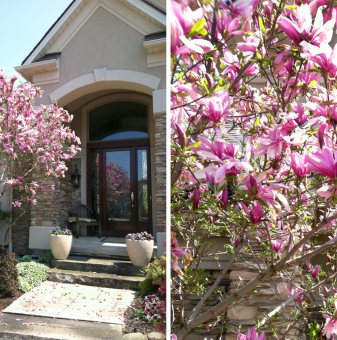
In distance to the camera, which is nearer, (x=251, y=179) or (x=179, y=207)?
(x=251, y=179)

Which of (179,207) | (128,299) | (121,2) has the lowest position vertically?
(128,299)

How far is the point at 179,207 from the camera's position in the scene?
421mm

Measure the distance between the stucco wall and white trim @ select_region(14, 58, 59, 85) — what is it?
0.07ft

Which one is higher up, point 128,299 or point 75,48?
point 75,48

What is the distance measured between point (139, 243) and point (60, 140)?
50 cm

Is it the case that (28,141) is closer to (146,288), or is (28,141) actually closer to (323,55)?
(146,288)

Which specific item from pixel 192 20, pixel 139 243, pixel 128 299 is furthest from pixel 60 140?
pixel 192 20

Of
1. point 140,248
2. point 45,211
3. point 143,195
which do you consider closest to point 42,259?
point 45,211

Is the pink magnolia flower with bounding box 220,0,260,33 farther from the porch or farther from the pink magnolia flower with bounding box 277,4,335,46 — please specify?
the porch

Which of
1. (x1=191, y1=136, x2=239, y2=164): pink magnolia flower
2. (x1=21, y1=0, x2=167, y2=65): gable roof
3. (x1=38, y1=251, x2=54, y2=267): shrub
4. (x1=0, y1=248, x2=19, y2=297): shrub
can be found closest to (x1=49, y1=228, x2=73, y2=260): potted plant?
(x1=38, y1=251, x2=54, y2=267): shrub

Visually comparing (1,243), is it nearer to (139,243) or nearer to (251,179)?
(139,243)

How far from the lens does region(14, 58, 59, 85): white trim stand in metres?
0.80

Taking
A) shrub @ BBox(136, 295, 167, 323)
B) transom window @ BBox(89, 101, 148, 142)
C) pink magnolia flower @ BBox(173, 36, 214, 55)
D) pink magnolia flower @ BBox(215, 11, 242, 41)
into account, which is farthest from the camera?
transom window @ BBox(89, 101, 148, 142)

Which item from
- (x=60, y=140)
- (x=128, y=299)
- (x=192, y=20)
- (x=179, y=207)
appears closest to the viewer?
(x=192, y=20)
